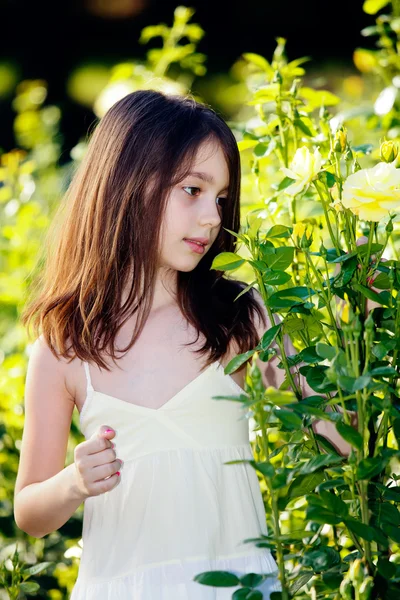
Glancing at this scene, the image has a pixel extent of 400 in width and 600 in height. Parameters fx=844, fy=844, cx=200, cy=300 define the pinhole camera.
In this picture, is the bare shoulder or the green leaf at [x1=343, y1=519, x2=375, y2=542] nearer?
the green leaf at [x1=343, y1=519, x2=375, y2=542]

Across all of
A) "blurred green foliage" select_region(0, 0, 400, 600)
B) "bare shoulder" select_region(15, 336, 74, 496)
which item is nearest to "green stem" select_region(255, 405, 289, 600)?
"blurred green foliage" select_region(0, 0, 400, 600)

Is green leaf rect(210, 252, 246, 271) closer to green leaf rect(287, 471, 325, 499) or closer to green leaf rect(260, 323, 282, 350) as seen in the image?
green leaf rect(260, 323, 282, 350)

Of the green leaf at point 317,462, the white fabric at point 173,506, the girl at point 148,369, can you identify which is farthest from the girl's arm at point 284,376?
the green leaf at point 317,462

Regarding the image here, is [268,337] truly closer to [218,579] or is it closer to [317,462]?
[317,462]

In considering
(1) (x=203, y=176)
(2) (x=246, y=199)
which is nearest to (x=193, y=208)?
(1) (x=203, y=176)

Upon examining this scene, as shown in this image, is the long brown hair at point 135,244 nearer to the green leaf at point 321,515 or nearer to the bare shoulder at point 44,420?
the bare shoulder at point 44,420

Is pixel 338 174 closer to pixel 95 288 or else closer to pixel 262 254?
pixel 262 254

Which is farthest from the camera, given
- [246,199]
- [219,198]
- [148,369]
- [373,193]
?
[246,199]

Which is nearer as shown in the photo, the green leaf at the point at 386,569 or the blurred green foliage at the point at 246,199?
the green leaf at the point at 386,569

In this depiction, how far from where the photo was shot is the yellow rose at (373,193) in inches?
41.6

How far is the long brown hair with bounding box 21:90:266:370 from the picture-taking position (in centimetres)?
155

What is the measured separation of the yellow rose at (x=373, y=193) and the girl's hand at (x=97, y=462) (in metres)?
0.47

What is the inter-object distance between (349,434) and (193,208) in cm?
68

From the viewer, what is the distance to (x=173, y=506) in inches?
55.2
